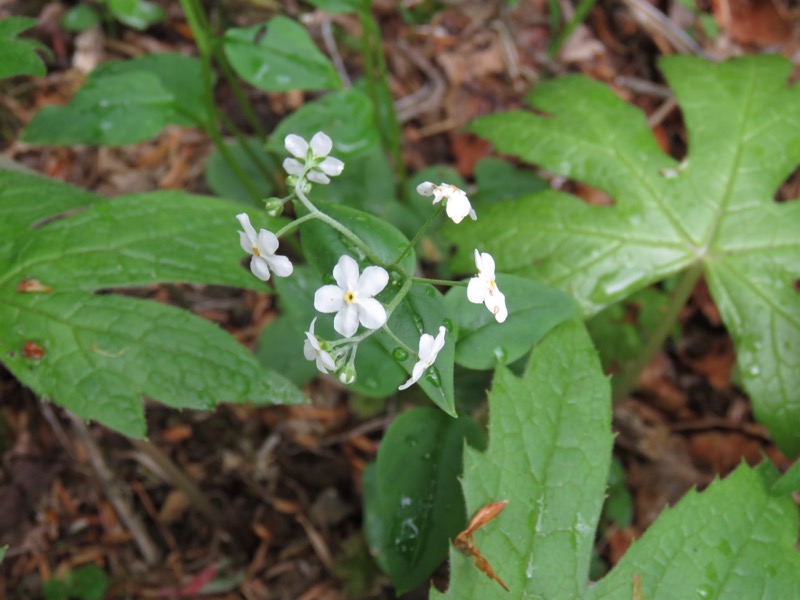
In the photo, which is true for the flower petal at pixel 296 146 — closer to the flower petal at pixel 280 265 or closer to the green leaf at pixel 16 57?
the flower petal at pixel 280 265

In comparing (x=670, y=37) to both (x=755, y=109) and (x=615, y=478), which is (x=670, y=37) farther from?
→ (x=615, y=478)

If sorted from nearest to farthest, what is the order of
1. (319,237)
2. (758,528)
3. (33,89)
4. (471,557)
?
1. (319,237)
2. (471,557)
3. (758,528)
4. (33,89)

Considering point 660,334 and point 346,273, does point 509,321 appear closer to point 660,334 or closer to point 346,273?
point 346,273

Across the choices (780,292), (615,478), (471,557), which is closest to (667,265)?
(780,292)

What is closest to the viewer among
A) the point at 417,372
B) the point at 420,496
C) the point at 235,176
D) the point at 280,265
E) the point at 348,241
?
the point at 417,372

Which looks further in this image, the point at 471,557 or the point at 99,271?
the point at 99,271

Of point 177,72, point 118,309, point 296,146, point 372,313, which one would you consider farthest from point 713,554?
point 177,72

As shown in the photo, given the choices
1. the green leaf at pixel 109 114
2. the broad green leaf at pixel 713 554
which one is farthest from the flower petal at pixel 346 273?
the green leaf at pixel 109 114
